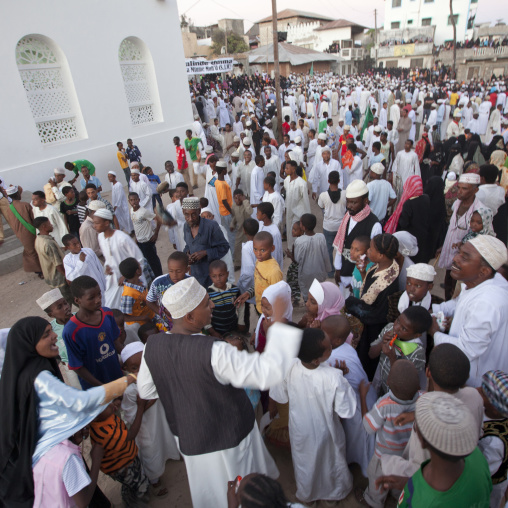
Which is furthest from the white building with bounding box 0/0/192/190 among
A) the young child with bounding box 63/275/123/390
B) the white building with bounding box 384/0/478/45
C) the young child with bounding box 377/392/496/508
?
the white building with bounding box 384/0/478/45

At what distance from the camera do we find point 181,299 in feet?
5.88

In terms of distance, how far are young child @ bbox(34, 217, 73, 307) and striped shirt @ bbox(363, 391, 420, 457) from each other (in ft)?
13.4

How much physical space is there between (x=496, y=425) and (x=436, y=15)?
59.8 m

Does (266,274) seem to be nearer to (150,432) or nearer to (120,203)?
(150,432)

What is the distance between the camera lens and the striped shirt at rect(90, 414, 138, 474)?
6.75 feet

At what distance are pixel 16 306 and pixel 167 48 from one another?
380 inches

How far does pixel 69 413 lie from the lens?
1734 millimetres

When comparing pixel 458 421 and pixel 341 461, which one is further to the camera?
pixel 341 461

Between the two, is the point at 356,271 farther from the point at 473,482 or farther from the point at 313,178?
the point at 313,178

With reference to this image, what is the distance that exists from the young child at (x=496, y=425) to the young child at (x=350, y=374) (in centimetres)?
70

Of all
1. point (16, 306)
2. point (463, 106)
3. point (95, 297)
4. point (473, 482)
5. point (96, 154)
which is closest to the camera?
point (473, 482)

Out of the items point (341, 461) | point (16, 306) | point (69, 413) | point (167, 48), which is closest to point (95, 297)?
point (69, 413)

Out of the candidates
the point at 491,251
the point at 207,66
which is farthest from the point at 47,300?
the point at 207,66

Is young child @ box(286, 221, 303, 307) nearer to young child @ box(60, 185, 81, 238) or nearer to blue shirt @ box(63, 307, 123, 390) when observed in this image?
blue shirt @ box(63, 307, 123, 390)
